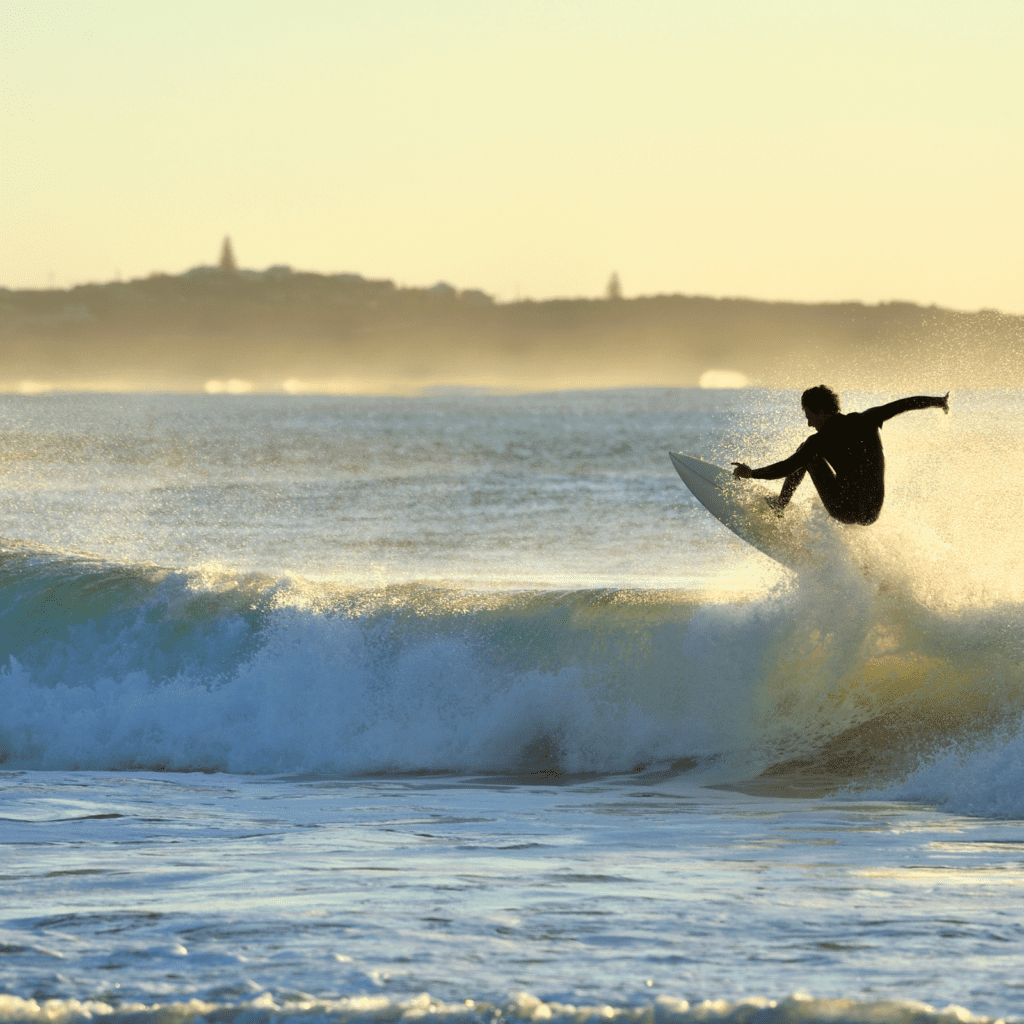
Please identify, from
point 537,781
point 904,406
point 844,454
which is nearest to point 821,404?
point 844,454

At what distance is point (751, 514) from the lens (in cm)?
1095

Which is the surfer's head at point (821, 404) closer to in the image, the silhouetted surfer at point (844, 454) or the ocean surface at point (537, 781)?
the silhouetted surfer at point (844, 454)

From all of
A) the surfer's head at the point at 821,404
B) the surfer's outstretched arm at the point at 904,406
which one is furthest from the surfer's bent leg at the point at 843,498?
the surfer's outstretched arm at the point at 904,406

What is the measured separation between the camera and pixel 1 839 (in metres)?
7.10

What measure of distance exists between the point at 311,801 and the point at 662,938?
3982mm

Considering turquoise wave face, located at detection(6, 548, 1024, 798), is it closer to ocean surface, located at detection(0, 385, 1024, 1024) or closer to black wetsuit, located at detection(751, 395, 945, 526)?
ocean surface, located at detection(0, 385, 1024, 1024)

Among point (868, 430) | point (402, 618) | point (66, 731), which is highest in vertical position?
point (868, 430)

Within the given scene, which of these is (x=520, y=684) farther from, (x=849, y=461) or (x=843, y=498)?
(x=849, y=461)

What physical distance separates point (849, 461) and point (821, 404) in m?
0.42

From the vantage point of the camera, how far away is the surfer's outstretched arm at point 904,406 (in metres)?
9.14

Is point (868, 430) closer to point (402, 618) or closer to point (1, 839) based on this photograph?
point (402, 618)

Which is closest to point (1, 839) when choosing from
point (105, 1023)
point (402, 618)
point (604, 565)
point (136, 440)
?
point (105, 1023)

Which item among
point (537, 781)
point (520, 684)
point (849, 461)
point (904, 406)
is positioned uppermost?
point (904, 406)

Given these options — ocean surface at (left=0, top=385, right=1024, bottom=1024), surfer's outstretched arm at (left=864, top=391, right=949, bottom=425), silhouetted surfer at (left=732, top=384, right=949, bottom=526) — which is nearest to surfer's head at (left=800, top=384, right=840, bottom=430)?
silhouetted surfer at (left=732, top=384, right=949, bottom=526)
